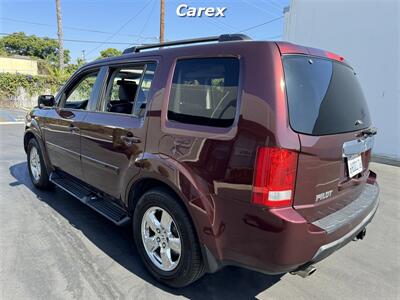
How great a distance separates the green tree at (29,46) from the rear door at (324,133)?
75.5 m

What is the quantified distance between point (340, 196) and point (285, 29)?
409 inches

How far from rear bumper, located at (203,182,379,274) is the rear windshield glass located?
0.59 m

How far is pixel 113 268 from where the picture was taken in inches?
121

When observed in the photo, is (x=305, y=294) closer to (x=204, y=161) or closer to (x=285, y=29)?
(x=204, y=161)

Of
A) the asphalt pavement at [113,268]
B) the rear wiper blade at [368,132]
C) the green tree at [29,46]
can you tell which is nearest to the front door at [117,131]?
the asphalt pavement at [113,268]

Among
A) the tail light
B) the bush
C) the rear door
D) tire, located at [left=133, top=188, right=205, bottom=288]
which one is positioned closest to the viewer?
the tail light

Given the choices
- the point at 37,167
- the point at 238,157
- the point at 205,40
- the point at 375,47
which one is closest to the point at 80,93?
the point at 37,167

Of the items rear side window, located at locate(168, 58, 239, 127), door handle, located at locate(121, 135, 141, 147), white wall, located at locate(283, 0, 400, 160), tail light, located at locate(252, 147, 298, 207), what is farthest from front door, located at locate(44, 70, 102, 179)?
white wall, located at locate(283, 0, 400, 160)

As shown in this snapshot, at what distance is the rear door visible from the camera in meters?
2.17

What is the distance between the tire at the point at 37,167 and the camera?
16.4 feet

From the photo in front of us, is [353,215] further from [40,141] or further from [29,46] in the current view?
[29,46]

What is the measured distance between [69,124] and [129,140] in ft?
4.74

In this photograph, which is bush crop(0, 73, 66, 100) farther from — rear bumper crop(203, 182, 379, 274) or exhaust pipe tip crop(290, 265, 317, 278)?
exhaust pipe tip crop(290, 265, 317, 278)

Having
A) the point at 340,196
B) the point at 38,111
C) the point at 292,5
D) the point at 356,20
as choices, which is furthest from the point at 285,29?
the point at 340,196
